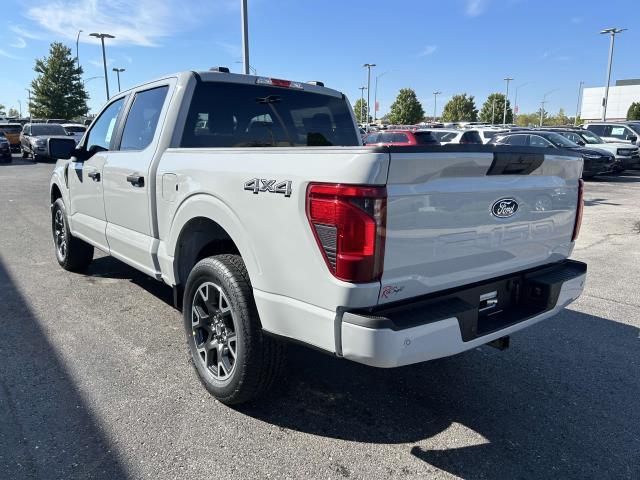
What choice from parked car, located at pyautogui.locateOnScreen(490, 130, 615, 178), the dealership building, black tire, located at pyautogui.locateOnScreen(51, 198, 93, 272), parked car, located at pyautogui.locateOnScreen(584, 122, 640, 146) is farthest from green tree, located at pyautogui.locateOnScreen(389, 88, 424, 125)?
black tire, located at pyautogui.locateOnScreen(51, 198, 93, 272)

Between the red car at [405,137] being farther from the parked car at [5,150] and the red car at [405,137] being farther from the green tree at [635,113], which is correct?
the green tree at [635,113]

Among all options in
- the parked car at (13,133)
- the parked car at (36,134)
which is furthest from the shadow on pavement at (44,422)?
the parked car at (13,133)

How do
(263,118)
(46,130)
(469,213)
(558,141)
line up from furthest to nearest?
1. (46,130)
2. (558,141)
3. (263,118)
4. (469,213)

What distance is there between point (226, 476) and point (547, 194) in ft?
7.67

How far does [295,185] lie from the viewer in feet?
7.68

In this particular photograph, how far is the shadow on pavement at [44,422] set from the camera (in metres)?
2.48

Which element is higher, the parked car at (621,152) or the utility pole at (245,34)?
the utility pole at (245,34)

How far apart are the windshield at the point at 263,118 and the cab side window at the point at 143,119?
1.20ft

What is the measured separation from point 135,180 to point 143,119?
61 cm

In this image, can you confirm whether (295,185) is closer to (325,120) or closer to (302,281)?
(302,281)

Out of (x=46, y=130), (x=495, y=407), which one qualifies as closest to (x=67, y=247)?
(x=495, y=407)

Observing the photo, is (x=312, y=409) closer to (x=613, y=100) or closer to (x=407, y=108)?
(x=407, y=108)

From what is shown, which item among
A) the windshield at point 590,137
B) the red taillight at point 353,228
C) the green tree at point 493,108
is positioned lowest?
the red taillight at point 353,228

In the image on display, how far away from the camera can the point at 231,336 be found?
3.01 m
